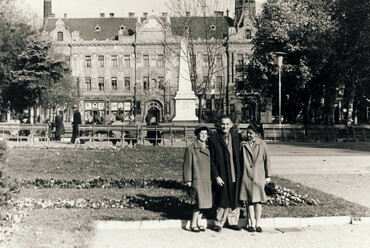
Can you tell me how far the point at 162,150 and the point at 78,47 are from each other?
176 ft

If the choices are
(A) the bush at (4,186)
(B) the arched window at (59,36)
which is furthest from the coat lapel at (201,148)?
(B) the arched window at (59,36)

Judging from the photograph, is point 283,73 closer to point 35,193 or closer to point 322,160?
point 322,160

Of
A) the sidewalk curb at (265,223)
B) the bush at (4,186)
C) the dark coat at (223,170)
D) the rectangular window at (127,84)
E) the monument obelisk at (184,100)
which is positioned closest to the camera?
the bush at (4,186)

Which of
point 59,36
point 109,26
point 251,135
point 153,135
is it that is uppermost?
point 109,26

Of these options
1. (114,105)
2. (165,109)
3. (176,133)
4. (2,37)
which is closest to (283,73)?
(176,133)

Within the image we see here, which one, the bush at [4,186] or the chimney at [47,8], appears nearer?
the bush at [4,186]

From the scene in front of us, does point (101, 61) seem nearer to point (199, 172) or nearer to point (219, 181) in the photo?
point (199, 172)

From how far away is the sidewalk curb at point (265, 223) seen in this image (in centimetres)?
773

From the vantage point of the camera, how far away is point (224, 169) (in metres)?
7.64

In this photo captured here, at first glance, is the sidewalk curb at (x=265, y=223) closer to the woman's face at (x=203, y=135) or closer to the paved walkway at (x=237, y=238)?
the paved walkway at (x=237, y=238)

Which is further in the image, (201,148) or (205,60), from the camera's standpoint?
(205,60)

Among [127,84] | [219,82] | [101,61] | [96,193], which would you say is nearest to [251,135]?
[96,193]

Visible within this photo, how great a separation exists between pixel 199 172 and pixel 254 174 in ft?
2.92

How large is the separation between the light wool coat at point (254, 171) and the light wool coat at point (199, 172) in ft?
1.87
